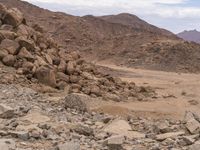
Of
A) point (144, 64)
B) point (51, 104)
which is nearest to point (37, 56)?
point (51, 104)

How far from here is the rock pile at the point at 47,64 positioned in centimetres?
1312

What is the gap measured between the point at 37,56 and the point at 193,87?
940cm

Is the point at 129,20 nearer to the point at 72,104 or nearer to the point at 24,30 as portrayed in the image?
the point at 24,30

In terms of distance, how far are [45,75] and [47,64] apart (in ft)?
2.58

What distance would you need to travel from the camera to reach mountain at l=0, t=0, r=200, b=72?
3531 cm

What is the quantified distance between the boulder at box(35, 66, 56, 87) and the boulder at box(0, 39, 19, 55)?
0.97m

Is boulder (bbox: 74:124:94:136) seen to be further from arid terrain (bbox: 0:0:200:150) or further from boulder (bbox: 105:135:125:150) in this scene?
boulder (bbox: 105:135:125:150)

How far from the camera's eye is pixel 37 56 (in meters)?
13.8

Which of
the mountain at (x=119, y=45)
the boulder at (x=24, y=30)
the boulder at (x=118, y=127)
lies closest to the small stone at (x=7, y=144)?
the boulder at (x=118, y=127)

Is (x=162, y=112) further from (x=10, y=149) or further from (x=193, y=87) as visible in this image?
(x=193, y=87)

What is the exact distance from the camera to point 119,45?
4150cm

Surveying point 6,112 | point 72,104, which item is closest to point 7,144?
point 6,112

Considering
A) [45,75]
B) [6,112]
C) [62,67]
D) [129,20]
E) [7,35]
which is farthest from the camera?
[129,20]

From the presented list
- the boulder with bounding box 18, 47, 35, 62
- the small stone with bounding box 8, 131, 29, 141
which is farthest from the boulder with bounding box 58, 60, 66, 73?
the small stone with bounding box 8, 131, 29, 141
